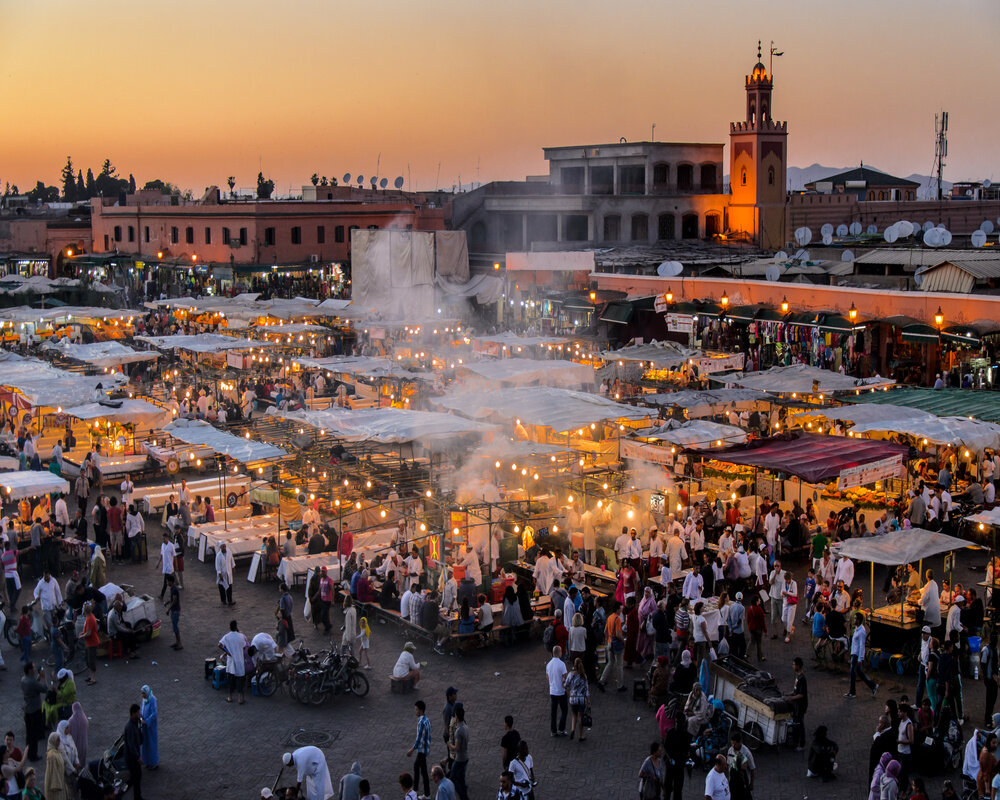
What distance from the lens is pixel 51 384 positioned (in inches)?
1081

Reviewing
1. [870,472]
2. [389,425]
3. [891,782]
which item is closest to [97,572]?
[389,425]

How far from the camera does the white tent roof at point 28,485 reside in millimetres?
19016

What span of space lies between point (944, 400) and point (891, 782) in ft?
46.6

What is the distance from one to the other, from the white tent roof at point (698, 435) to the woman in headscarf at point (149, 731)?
11.2 metres

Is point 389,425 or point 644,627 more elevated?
point 389,425

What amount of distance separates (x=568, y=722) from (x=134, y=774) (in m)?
4.91

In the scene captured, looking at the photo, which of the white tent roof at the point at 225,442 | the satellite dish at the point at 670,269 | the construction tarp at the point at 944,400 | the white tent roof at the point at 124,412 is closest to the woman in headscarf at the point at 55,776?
the white tent roof at the point at 225,442

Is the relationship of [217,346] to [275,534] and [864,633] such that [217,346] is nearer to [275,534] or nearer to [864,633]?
[275,534]

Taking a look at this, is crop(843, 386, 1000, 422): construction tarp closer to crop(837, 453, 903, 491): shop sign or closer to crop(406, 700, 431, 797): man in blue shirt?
crop(837, 453, 903, 491): shop sign

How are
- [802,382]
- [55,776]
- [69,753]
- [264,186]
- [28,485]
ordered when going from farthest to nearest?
[264,186] → [802,382] → [28,485] → [69,753] → [55,776]

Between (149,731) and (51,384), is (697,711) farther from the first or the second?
(51,384)

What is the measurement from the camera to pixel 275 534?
20.0 m

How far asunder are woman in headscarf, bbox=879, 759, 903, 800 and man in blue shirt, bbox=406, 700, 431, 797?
4572 millimetres

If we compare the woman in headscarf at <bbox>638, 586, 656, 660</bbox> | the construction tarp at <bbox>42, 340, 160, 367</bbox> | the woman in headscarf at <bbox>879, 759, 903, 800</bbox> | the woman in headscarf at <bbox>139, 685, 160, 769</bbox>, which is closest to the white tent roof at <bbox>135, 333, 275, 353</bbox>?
the construction tarp at <bbox>42, 340, 160, 367</bbox>
